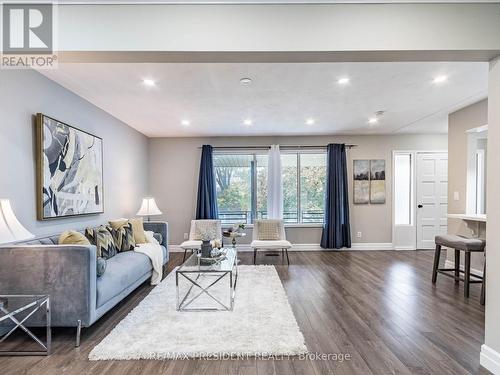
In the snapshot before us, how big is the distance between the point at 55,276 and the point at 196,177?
13.0 feet

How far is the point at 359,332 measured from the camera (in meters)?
2.48

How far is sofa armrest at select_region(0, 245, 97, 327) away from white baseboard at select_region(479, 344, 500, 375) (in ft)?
10.1

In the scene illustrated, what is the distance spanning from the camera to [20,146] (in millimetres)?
2660

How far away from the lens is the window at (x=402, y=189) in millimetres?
6129

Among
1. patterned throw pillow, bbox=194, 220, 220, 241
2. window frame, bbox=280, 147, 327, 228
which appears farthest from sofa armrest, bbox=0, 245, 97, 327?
window frame, bbox=280, 147, 327, 228

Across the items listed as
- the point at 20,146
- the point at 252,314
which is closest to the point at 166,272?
the point at 252,314

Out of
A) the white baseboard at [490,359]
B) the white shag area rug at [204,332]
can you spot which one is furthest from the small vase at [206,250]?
the white baseboard at [490,359]

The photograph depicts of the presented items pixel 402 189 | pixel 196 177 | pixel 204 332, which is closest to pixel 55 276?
pixel 204 332

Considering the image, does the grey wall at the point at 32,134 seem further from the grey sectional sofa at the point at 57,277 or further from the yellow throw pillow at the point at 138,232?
the grey sectional sofa at the point at 57,277

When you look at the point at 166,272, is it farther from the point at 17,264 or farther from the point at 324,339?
the point at 324,339

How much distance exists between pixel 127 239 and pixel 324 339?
2.79 m

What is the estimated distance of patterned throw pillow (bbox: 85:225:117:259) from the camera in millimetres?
3231

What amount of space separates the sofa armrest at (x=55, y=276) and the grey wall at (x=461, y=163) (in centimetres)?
495

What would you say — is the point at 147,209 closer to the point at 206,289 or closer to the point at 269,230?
the point at 269,230
